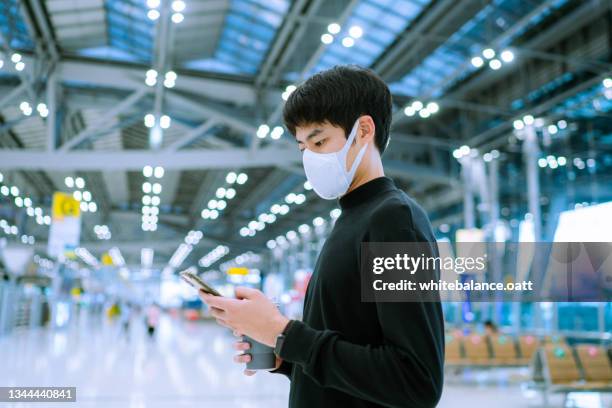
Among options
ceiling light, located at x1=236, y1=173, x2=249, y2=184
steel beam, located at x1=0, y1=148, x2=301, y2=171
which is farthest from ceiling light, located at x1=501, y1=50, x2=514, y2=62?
ceiling light, located at x1=236, y1=173, x2=249, y2=184

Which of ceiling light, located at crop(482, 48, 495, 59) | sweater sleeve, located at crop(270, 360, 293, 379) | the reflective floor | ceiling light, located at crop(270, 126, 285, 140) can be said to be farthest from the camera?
ceiling light, located at crop(270, 126, 285, 140)

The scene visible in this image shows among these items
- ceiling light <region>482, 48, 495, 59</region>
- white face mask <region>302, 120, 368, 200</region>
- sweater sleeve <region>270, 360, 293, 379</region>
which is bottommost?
sweater sleeve <region>270, 360, 293, 379</region>

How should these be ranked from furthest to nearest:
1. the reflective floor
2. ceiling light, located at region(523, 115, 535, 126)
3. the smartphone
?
ceiling light, located at region(523, 115, 535, 126) → the reflective floor → the smartphone

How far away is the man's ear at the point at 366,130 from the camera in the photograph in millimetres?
1503

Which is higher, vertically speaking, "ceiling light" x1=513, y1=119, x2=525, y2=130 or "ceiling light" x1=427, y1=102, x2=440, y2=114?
"ceiling light" x1=513, y1=119, x2=525, y2=130

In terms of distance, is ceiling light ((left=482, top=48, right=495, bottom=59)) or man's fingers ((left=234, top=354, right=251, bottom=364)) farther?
ceiling light ((left=482, top=48, right=495, bottom=59))

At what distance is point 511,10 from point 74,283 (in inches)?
1319

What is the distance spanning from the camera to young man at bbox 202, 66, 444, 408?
3.99 feet

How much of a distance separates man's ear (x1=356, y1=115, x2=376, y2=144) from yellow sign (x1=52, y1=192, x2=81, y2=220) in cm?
1843

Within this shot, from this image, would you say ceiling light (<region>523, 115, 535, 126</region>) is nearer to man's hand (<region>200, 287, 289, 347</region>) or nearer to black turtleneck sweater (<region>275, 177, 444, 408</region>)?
black turtleneck sweater (<region>275, 177, 444, 408</region>)

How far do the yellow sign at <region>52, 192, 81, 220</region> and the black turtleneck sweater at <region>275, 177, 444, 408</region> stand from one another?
725 inches

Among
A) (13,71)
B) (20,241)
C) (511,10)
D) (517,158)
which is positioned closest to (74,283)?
(20,241)

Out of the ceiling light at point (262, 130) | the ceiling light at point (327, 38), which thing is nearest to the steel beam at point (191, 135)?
the ceiling light at point (262, 130)

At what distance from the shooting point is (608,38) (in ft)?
43.4
